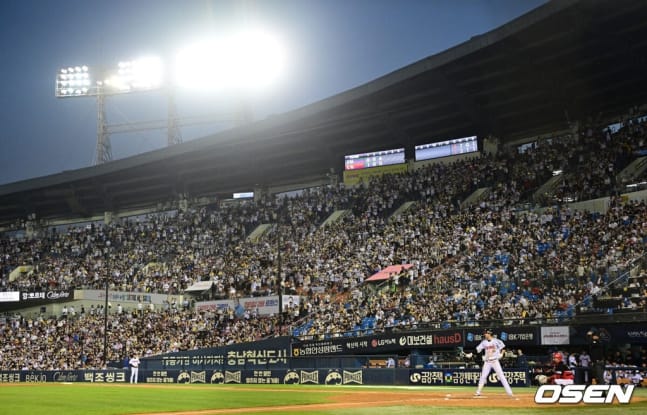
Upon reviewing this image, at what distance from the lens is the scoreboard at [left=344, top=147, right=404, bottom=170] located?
58.0 meters

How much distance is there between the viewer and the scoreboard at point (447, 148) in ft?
178

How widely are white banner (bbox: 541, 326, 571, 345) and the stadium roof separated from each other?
1654 cm

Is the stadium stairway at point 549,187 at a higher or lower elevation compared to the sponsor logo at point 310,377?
higher

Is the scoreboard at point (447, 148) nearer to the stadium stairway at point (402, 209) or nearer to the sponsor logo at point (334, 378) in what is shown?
the stadium stairway at point (402, 209)

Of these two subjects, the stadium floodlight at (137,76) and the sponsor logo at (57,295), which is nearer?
the sponsor logo at (57,295)

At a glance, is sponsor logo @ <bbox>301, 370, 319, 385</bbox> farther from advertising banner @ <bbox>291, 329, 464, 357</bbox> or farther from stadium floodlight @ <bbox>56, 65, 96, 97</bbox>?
stadium floodlight @ <bbox>56, 65, 96, 97</bbox>

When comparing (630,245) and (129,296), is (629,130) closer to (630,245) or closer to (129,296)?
(630,245)

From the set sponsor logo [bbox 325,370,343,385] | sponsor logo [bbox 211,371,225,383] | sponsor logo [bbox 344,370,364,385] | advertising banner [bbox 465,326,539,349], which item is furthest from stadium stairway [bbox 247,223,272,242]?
advertising banner [bbox 465,326,539,349]

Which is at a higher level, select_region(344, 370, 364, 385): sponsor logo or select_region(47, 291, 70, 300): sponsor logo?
select_region(47, 291, 70, 300): sponsor logo

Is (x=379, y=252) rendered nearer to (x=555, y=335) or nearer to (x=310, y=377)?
(x=310, y=377)

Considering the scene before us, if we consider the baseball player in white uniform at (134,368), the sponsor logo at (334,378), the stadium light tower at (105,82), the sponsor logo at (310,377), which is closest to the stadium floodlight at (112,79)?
the stadium light tower at (105,82)

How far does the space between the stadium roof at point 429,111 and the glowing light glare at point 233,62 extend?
644 centimetres

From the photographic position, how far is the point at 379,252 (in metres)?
47.1

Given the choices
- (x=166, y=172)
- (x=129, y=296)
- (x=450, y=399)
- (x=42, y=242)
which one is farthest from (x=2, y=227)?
(x=450, y=399)
